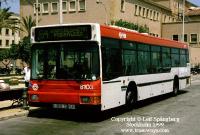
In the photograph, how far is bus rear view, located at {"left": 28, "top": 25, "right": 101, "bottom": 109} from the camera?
1333 centimetres

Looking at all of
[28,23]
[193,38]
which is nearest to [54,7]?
[28,23]

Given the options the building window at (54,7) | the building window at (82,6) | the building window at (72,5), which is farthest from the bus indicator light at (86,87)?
the building window at (54,7)

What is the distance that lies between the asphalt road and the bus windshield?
1371mm

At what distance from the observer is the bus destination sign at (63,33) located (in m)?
13.6

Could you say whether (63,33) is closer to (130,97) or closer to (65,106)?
(65,106)

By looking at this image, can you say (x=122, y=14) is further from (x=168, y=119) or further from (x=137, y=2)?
(x=168, y=119)

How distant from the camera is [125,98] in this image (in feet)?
51.0

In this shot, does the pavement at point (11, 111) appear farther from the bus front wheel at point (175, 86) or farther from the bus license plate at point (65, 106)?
the bus front wheel at point (175, 86)

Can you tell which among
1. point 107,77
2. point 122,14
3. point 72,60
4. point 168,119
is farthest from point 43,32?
point 122,14

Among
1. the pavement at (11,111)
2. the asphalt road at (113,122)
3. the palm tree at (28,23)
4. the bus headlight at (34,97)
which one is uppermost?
the palm tree at (28,23)

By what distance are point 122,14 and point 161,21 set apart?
22407 millimetres

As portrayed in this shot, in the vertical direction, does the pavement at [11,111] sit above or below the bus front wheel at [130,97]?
below

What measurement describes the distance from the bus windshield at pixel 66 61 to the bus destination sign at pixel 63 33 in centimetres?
18

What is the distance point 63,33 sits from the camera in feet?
45.6
